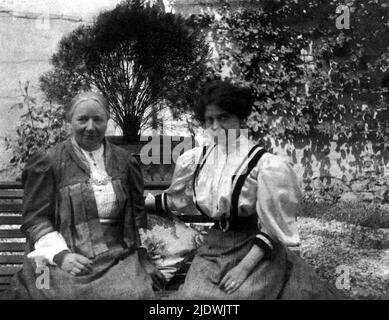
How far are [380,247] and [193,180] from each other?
2.42 metres

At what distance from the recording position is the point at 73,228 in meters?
2.61

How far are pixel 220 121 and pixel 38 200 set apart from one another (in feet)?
2.64

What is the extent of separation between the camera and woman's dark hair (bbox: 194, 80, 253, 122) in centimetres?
256

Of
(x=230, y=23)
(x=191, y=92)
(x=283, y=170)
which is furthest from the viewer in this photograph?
(x=230, y=23)

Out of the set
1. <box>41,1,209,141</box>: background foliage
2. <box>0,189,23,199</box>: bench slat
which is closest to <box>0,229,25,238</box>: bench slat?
<box>0,189,23,199</box>: bench slat

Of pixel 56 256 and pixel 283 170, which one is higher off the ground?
pixel 283 170

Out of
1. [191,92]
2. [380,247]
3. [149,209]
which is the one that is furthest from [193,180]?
[380,247]

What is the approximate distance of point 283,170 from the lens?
8.25ft

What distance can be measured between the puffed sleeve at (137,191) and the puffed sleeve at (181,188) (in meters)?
0.10

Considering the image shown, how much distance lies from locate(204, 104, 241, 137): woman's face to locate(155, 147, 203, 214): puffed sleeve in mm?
167

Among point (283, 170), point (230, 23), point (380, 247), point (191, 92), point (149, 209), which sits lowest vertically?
point (380, 247)

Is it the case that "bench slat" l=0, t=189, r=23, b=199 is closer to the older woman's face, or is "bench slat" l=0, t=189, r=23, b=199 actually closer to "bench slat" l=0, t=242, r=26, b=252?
"bench slat" l=0, t=242, r=26, b=252

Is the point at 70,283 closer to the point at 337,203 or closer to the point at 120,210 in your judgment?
the point at 120,210

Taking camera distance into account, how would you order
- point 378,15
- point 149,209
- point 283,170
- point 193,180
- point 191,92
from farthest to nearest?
point 378,15 → point 191,92 → point 149,209 → point 193,180 → point 283,170
